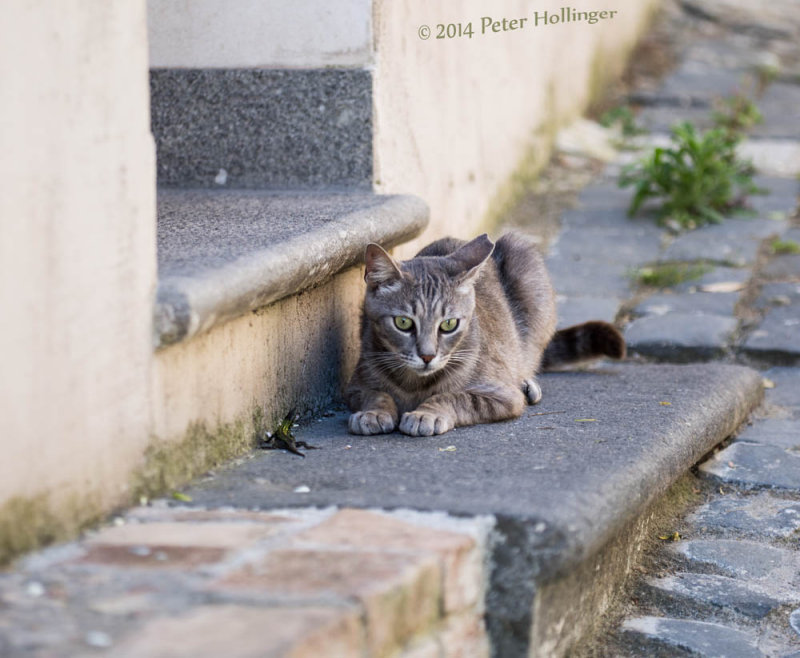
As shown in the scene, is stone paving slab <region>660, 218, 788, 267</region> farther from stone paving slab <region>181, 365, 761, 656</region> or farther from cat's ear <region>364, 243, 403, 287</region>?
cat's ear <region>364, 243, 403, 287</region>

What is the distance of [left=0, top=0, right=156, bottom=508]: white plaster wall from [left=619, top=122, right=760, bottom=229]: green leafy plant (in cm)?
376

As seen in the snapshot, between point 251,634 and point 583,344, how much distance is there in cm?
237

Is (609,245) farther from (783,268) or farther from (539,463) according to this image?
(539,463)

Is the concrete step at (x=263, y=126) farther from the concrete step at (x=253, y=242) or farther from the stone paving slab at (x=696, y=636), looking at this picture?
the stone paving slab at (x=696, y=636)

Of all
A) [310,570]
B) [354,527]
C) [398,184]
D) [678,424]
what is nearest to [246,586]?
[310,570]

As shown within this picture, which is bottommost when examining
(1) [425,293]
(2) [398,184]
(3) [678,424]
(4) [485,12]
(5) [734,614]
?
(5) [734,614]

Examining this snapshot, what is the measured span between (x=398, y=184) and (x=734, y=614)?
1.89 metres

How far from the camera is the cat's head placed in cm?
329

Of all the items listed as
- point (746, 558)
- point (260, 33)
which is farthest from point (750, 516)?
point (260, 33)

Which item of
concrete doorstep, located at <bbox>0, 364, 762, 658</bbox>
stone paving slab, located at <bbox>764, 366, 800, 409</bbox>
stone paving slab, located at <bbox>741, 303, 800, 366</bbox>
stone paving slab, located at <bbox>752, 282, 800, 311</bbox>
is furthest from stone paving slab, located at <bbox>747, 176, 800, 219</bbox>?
concrete doorstep, located at <bbox>0, 364, 762, 658</bbox>

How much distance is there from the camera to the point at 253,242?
9.59 feet

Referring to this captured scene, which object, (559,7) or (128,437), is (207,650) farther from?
(559,7)

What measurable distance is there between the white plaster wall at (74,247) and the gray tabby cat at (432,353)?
945mm

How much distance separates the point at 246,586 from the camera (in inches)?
77.6
